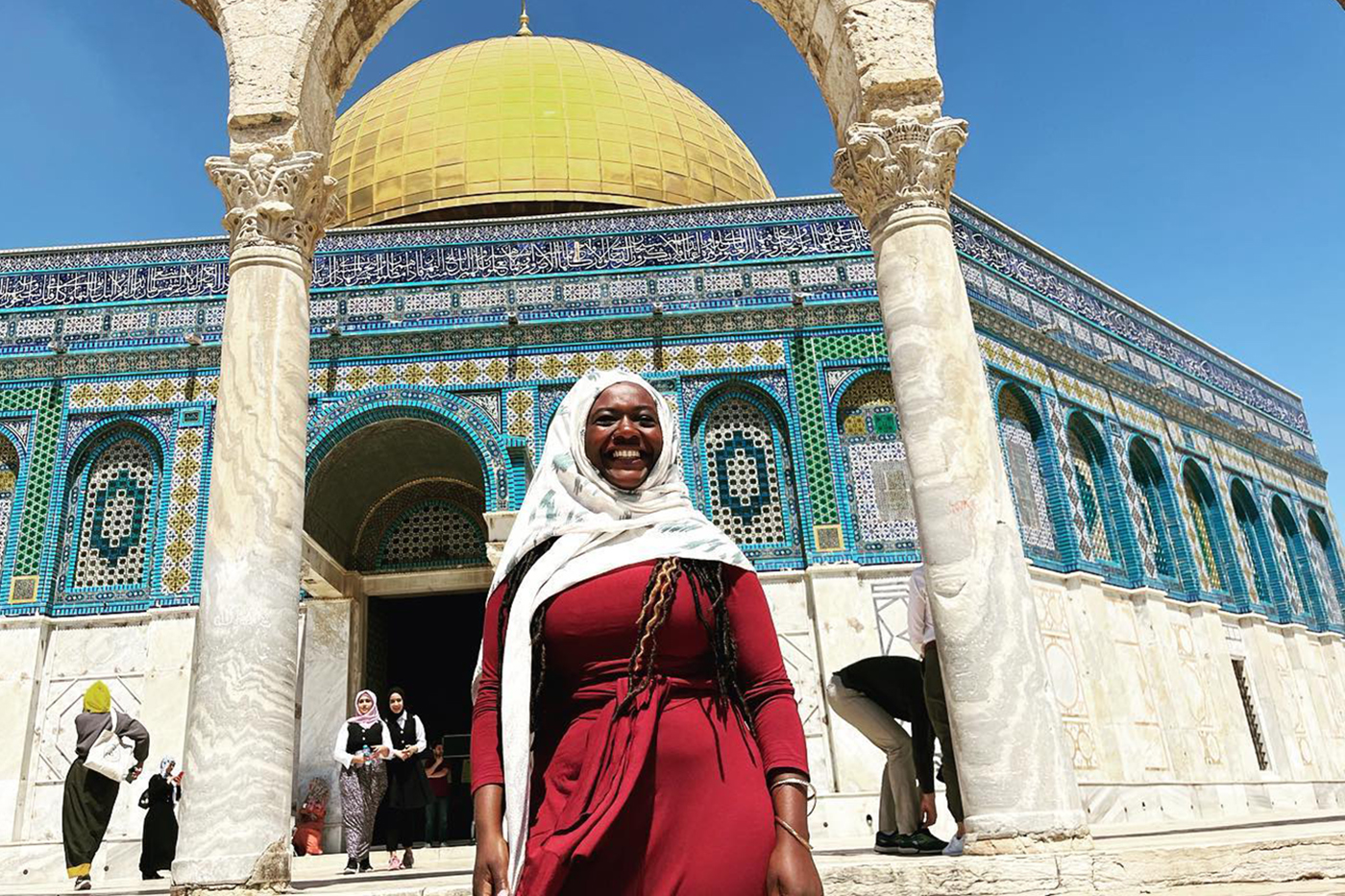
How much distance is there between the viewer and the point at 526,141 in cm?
1503

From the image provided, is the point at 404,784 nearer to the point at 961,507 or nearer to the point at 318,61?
the point at 961,507

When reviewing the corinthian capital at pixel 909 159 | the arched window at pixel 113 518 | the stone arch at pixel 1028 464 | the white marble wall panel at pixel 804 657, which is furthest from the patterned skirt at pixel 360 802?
the stone arch at pixel 1028 464

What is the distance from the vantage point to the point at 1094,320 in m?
14.2

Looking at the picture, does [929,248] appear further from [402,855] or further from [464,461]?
[464,461]

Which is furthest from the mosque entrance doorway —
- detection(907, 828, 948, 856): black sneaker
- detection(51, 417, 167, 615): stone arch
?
detection(907, 828, 948, 856): black sneaker

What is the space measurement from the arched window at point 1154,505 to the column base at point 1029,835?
10166 millimetres

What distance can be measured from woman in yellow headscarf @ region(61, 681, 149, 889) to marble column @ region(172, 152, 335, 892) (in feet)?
7.30

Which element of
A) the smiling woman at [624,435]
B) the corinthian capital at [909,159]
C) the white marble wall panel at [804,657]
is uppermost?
the corinthian capital at [909,159]

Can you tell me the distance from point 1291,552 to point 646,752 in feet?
60.2

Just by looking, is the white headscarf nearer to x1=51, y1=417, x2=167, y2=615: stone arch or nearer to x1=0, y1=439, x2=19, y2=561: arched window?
x1=51, y1=417, x2=167, y2=615: stone arch

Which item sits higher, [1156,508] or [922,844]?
[1156,508]

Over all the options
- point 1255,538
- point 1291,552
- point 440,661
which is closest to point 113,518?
point 440,661

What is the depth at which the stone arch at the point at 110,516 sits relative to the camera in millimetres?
10922

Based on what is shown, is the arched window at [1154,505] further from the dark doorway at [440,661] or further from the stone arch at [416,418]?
the dark doorway at [440,661]
